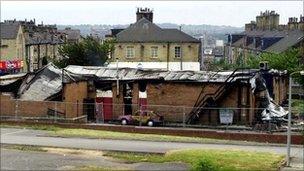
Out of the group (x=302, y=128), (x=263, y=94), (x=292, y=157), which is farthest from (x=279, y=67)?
(x=292, y=157)

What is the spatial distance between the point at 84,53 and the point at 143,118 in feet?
83.6

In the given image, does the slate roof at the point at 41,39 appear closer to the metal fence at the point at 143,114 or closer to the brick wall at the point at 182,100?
the brick wall at the point at 182,100

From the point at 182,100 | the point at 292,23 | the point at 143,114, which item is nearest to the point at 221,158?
the point at 143,114

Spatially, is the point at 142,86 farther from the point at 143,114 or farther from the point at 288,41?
the point at 288,41

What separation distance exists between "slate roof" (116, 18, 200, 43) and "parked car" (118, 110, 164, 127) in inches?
1288

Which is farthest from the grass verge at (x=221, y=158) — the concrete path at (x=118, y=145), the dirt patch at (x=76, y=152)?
the concrete path at (x=118, y=145)

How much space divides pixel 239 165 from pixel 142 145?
676 centimetres

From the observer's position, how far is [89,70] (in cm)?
4447

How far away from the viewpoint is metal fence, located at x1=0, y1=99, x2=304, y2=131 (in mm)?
36812

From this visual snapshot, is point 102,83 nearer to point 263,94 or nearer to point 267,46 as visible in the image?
point 263,94

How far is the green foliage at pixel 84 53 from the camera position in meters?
59.6

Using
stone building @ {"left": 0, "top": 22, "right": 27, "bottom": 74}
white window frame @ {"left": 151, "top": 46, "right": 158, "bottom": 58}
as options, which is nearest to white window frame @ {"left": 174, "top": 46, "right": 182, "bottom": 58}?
white window frame @ {"left": 151, "top": 46, "right": 158, "bottom": 58}

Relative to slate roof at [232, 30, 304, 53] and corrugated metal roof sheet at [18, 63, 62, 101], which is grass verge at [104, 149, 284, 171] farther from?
slate roof at [232, 30, 304, 53]

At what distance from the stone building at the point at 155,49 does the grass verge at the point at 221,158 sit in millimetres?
41906
